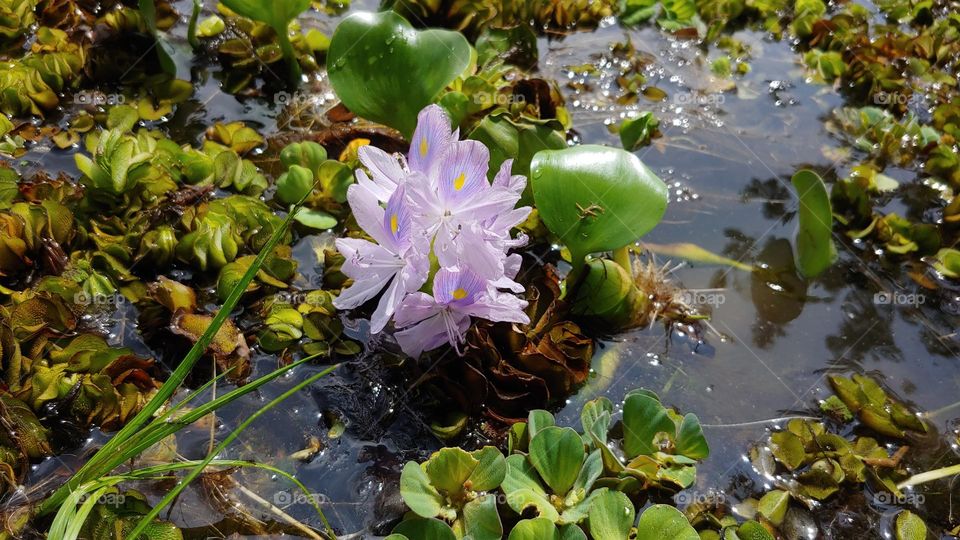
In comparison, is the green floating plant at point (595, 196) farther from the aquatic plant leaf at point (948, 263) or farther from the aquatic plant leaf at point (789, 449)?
the aquatic plant leaf at point (948, 263)

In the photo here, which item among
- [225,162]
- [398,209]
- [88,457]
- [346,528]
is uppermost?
[398,209]

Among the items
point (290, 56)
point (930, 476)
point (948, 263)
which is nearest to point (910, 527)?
point (930, 476)

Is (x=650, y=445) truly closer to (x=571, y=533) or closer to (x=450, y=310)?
(x=571, y=533)

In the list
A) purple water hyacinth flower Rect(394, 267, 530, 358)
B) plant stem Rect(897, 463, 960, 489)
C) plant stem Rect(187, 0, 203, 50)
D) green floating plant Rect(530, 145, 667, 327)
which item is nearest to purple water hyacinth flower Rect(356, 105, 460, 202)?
purple water hyacinth flower Rect(394, 267, 530, 358)

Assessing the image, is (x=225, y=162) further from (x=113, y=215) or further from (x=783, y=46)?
(x=783, y=46)

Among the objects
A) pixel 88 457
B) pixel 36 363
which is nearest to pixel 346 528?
pixel 88 457

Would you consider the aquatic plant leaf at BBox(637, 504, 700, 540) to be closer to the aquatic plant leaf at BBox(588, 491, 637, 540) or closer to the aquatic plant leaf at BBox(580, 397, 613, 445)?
the aquatic plant leaf at BBox(588, 491, 637, 540)
